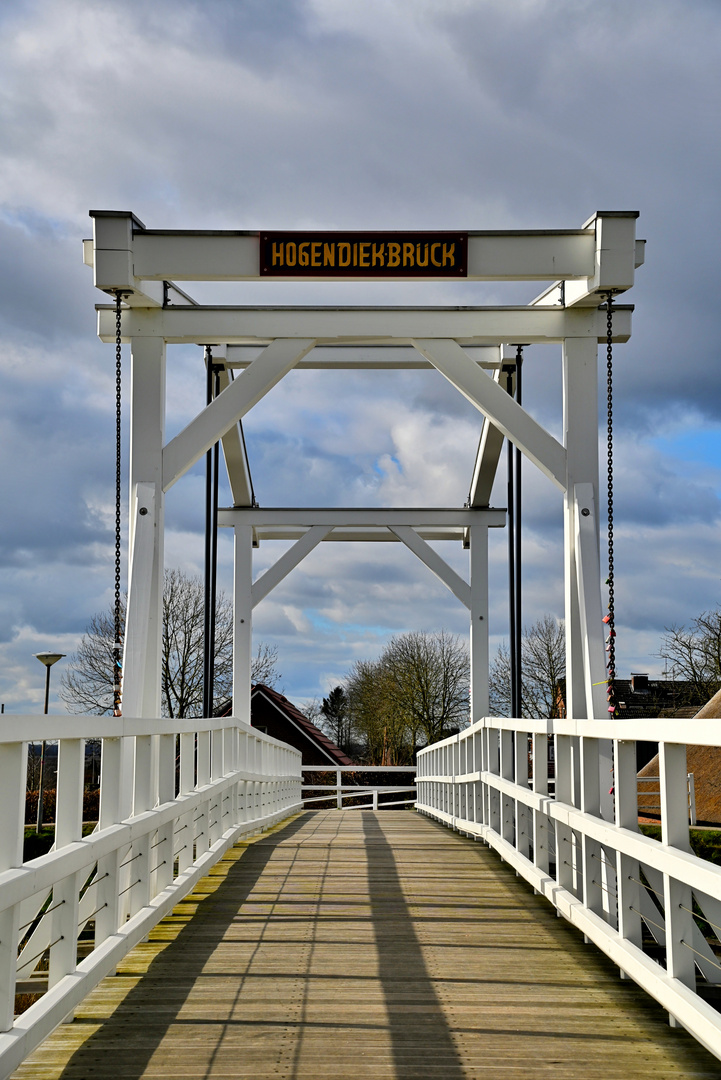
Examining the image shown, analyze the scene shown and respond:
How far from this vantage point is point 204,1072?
337 cm

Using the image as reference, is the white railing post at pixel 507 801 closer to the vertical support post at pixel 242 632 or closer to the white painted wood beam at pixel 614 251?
the white painted wood beam at pixel 614 251

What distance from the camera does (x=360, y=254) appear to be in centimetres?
786

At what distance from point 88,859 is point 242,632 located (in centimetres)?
1068

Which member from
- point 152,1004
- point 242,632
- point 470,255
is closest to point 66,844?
→ point 152,1004

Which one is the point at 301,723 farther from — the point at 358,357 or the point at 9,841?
the point at 9,841

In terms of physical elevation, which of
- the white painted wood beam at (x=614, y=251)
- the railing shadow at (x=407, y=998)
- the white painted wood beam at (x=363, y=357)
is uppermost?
the white painted wood beam at (x=363, y=357)

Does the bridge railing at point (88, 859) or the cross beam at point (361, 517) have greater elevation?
the cross beam at point (361, 517)

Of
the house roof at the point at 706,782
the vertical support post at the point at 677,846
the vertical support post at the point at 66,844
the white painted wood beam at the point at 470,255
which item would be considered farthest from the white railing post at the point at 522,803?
the house roof at the point at 706,782

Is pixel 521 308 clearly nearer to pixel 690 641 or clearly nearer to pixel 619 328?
pixel 619 328

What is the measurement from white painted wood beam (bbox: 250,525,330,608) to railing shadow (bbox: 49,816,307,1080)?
27.3 feet

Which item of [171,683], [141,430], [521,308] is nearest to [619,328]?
[521,308]

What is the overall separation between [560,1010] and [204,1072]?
55.3 inches

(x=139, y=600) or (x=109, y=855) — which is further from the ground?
(x=139, y=600)

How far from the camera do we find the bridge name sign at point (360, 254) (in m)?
7.83
